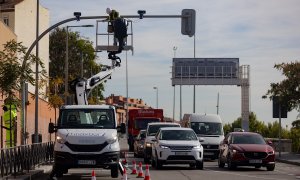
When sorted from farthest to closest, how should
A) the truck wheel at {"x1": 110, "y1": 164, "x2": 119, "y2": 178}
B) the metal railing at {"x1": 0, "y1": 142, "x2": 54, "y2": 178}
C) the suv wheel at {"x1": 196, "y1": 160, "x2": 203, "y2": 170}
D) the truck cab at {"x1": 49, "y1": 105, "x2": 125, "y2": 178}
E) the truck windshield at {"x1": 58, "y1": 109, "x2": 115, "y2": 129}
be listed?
the suv wheel at {"x1": 196, "y1": 160, "x2": 203, "y2": 170}
the truck windshield at {"x1": 58, "y1": 109, "x2": 115, "y2": 129}
the truck wheel at {"x1": 110, "y1": 164, "x2": 119, "y2": 178}
the truck cab at {"x1": 49, "y1": 105, "x2": 125, "y2": 178}
the metal railing at {"x1": 0, "y1": 142, "x2": 54, "y2": 178}

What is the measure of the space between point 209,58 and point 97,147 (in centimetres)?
5691

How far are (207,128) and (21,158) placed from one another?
17102 mm

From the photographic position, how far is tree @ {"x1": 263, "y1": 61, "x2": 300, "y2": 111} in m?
42.3

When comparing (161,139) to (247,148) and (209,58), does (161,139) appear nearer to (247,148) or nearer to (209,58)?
(247,148)

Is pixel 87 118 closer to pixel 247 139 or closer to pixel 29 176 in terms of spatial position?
pixel 29 176

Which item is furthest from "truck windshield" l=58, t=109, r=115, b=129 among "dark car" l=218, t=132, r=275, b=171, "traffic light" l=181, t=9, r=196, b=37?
"dark car" l=218, t=132, r=275, b=171

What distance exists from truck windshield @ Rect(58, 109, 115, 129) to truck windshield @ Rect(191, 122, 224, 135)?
1490 cm

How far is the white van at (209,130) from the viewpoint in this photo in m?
36.5

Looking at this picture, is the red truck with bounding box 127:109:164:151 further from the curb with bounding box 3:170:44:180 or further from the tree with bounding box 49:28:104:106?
the tree with bounding box 49:28:104:106

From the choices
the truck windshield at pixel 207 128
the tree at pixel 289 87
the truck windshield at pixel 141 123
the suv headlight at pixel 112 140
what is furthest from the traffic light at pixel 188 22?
the truck windshield at pixel 141 123

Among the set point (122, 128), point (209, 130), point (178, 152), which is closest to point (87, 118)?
point (122, 128)

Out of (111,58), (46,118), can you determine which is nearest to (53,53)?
(46,118)

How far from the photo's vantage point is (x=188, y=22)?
2588 centimetres

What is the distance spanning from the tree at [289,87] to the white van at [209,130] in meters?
5.70
